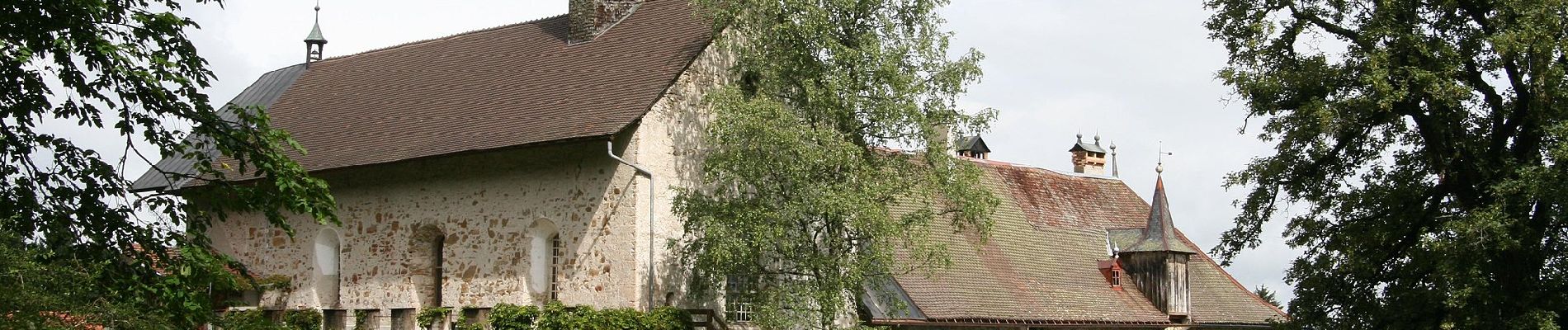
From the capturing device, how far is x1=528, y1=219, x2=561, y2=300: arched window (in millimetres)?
26578

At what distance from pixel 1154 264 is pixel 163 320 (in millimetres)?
23716

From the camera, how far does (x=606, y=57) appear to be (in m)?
28.4

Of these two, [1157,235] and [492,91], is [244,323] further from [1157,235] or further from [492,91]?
[1157,235]

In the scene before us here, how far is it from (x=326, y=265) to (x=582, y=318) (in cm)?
707

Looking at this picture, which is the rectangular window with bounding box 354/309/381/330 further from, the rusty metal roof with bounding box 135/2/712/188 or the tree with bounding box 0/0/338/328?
the tree with bounding box 0/0/338/328

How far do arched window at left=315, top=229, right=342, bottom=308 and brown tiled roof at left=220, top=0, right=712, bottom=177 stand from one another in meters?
1.31

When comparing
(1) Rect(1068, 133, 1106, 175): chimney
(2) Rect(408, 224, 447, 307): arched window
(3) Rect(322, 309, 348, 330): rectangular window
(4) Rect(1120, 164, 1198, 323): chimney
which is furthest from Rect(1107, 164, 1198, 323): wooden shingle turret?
(3) Rect(322, 309, 348, 330): rectangular window

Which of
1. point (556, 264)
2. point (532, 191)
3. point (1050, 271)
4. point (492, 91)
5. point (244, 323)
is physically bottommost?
point (244, 323)

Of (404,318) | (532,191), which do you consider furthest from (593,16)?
(404,318)

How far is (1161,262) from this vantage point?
3656 centimetres

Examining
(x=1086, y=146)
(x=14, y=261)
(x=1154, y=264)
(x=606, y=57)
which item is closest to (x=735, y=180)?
(x=606, y=57)

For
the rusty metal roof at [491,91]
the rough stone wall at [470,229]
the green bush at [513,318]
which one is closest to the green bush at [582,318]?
the green bush at [513,318]

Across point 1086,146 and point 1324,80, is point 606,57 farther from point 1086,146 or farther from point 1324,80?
point 1086,146

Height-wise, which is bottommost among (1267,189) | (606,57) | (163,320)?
(163,320)
